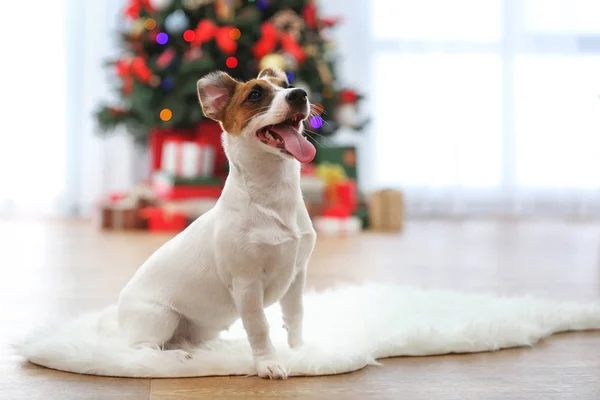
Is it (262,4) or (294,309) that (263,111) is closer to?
(294,309)

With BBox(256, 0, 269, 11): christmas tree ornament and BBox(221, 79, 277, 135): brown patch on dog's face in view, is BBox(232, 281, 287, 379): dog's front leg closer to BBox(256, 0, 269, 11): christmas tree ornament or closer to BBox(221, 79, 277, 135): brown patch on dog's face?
BBox(221, 79, 277, 135): brown patch on dog's face

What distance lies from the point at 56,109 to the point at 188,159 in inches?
59.3

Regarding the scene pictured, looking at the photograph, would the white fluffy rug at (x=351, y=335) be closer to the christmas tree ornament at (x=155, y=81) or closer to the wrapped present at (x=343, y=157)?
the christmas tree ornament at (x=155, y=81)

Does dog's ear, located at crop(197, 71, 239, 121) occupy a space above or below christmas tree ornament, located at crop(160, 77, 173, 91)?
below

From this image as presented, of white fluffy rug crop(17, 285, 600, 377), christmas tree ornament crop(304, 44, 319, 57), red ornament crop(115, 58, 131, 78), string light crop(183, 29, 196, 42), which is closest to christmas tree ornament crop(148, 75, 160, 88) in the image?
red ornament crop(115, 58, 131, 78)

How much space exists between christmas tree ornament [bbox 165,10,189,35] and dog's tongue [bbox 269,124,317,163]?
3.16 m

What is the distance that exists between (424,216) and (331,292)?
141 inches

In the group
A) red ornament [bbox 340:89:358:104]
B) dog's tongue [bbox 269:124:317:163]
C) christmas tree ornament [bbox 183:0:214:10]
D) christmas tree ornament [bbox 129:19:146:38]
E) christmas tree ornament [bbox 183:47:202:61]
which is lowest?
dog's tongue [bbox 269:124:317:163]

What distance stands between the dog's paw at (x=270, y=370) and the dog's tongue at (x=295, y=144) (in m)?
0.33

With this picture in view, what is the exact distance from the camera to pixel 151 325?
1265mm

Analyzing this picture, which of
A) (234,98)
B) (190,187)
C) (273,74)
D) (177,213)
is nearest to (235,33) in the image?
(190,187)

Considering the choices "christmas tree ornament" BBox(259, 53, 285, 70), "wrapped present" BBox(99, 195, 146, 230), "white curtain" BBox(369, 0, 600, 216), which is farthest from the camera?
"white curtain" BBox(369, 0, 600, 216)

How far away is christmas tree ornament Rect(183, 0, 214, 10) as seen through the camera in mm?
4066

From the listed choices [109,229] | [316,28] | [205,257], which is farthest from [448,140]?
[205,257]
